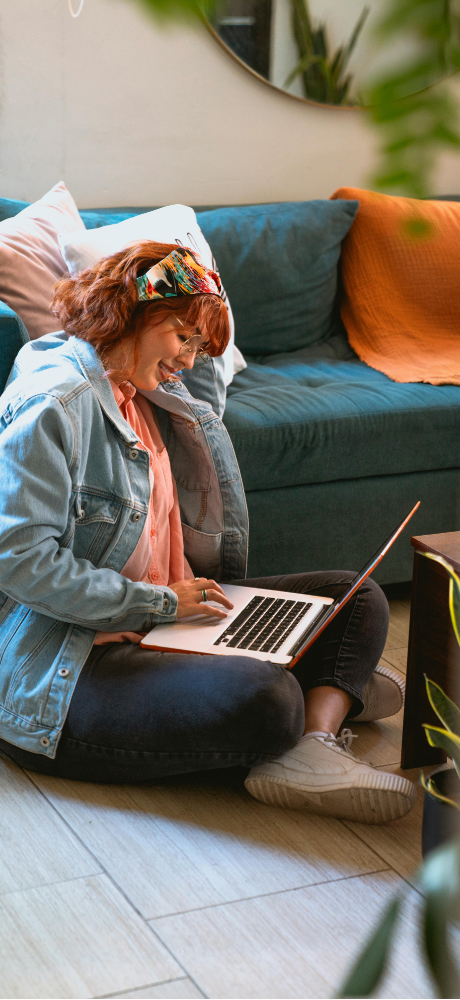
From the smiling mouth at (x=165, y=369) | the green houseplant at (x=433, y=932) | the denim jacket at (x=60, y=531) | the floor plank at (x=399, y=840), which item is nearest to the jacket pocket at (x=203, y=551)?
the denim jacket at (x=60, y=531)

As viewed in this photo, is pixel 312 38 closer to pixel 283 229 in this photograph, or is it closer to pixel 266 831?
pixel 266 831

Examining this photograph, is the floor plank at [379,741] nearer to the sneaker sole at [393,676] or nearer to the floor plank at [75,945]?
the sneaker sole at [393,676]

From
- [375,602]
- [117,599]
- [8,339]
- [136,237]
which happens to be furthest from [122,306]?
[375,602]

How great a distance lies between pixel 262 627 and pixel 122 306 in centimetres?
55

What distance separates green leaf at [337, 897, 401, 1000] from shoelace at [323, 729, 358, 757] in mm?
1237

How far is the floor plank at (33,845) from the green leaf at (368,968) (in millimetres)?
1112

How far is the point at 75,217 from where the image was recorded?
206cm

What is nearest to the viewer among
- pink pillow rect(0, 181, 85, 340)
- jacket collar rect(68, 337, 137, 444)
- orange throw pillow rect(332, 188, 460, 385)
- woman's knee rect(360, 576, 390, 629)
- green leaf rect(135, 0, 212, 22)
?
green leaf rect(135, 0, 212, 22)

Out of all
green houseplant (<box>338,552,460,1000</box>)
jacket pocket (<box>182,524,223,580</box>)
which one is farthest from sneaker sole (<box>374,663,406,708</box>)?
green houseplant (<box>338,552,460,1000</box>)

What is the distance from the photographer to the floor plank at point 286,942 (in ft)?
3.50

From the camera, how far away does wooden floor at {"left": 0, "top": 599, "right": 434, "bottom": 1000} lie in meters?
1.08

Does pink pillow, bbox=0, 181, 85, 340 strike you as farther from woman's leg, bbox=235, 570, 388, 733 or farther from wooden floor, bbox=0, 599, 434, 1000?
wooden floor, bbox=0, 599, 434, 1000

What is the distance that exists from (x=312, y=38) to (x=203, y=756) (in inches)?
46.1

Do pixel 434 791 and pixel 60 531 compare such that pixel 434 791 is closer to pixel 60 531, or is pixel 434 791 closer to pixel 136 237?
pixel 60 531
